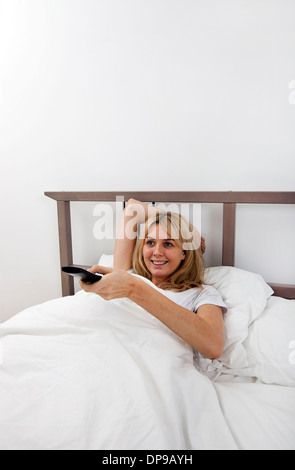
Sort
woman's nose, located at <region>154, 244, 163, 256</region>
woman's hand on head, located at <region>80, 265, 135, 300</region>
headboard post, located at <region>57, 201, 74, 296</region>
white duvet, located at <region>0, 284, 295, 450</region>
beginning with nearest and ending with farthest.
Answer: white duvet, located at <region>0, 284, 295, 450</region>
woman's hand on head, located at <region>80, 265, 135, 300</region>
woman's nose, located at <region>154, 244, 163, 256</region>
headboard post, located at <region>57, 201, 74, 296</region>

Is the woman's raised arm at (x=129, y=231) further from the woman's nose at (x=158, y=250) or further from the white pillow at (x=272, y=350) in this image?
the white pillow at (x=272, y=350)

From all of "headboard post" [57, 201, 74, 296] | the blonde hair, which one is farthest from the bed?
"headboard post" [57, 201, 74, 296]

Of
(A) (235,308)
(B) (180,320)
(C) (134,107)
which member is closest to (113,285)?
(B) (180,320)

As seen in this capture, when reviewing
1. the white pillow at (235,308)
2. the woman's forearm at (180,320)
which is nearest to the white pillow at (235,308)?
the white pillow at (235,308)

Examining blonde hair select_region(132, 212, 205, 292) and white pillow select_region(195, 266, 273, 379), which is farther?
blonde hair select_region(132, 212, 205, 292)

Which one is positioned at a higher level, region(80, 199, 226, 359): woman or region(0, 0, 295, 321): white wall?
region(0, 0, 295, 321): white wall

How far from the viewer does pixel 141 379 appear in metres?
0.70

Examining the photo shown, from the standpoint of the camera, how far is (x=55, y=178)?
166cm

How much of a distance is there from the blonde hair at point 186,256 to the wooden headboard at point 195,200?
18 centimetres

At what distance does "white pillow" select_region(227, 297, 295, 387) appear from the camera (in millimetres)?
880

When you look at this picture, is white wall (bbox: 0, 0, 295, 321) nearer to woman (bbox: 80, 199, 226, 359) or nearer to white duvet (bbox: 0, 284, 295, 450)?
woman (bbox: 80, 199, 226, 359)

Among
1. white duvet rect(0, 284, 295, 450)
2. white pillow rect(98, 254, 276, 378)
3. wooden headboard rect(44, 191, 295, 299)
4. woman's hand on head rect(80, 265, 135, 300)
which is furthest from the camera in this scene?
wooden headboard rect(44, 191, 295, 299)

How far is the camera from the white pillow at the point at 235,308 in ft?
3.05

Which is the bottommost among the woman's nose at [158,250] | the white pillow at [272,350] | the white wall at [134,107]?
the white pillow at [272,350]
